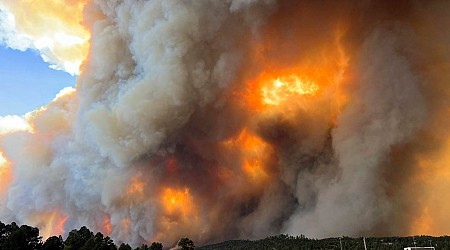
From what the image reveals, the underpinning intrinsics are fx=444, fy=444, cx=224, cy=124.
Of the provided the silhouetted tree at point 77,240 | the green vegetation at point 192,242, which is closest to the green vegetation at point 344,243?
the green vegetation at point 192,242

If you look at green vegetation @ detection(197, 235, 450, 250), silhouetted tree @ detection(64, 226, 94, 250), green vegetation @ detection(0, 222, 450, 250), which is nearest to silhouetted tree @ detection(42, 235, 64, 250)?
green vegetation @ detection(0, 222, 450, 250)

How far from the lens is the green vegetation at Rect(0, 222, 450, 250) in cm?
3431

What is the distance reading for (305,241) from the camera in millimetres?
50656

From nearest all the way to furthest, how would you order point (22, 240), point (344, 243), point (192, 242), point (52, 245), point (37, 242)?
point (22, 240)
point (37, 242)
point (52, 245)
point (344, 243)
point (192, 242)

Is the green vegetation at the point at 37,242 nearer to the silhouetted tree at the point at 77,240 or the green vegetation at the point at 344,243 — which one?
the silhouetted tree at the point at 77,240

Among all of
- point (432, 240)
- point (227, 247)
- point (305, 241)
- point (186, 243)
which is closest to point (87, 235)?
point (186, 243)

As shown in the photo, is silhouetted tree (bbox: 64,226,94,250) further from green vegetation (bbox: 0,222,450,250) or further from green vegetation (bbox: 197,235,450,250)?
green vegetation (bbox: 197,235,450,250)

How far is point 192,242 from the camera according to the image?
1918 inches

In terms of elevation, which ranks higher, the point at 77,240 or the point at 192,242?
the point at 192,242

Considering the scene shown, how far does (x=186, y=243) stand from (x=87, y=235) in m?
9.60

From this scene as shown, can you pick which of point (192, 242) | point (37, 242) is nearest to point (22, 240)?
point (37, 242)

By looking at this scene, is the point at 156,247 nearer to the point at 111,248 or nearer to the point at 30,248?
the point at 111,248

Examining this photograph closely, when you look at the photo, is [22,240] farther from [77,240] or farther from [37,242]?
[77,240]

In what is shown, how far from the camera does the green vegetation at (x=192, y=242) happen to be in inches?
1351
